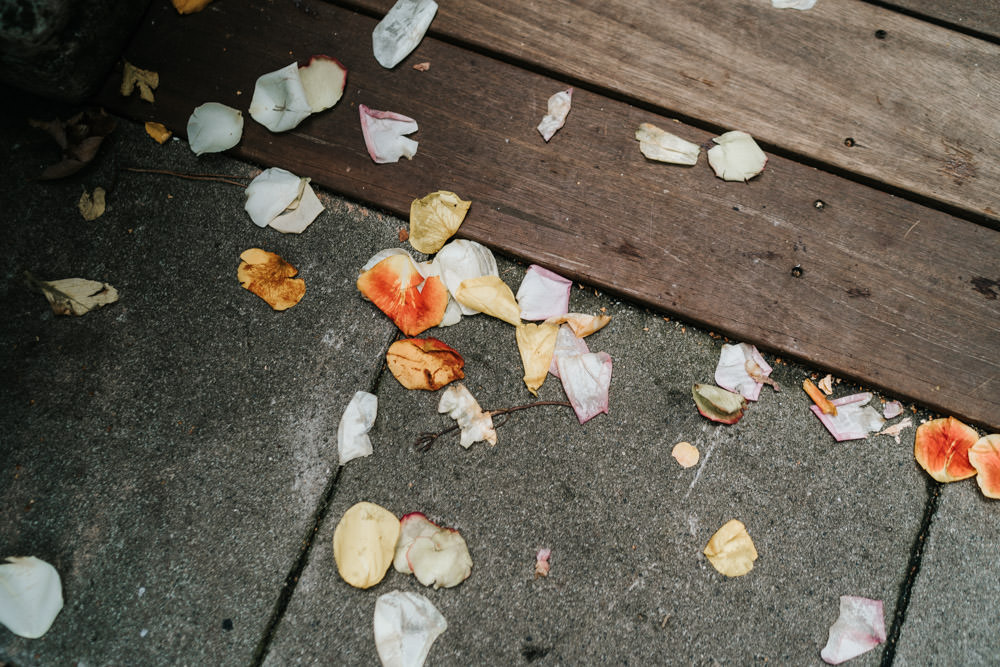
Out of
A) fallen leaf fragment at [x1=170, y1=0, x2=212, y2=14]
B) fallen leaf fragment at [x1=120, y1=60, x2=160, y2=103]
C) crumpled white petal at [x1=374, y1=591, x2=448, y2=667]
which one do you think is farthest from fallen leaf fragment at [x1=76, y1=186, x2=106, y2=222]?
crumpled white petal at [x1=374, y1=591, x2=448, y2=667]

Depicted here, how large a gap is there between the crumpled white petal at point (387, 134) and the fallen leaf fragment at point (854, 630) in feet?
5.06

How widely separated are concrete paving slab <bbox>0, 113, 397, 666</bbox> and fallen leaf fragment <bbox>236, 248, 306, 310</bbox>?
0.09 ft

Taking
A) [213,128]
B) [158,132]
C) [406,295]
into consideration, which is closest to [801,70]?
[406,295]

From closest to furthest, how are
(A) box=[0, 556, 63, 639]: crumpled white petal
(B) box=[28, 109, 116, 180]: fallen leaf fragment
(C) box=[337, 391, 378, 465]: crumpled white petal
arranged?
(A) box=[0, 556, 63, 639]: crumpled white petal
(C) box=[337, 391, 378, 465]: crumpled white petal
(B) box=[28, 109, 116, 180]: fallen leaf fragment

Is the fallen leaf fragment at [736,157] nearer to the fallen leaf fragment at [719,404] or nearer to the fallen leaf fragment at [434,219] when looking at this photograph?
the fallen leaf fragment at [719,404]

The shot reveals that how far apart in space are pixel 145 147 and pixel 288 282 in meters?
0.56

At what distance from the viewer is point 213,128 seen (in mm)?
1599

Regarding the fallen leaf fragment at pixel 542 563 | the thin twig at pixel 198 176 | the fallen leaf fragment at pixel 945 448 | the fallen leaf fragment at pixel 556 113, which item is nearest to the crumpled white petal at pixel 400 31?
the fallen leaf fragment at pixel 556 113

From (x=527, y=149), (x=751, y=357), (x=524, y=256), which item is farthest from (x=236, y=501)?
(x=751, y=357)

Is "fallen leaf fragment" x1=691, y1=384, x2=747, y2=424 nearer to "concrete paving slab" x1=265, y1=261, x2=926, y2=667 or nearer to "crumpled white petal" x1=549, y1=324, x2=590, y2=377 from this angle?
"concrete paving slab" x1=265, y1=261, x2=926, y2=667

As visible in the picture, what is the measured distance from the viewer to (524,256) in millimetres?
1555

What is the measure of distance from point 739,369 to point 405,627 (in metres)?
1.01

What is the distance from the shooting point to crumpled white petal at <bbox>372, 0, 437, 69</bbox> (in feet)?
5.40

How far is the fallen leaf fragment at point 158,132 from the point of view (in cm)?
161
